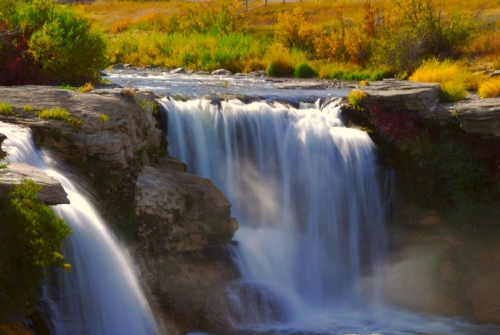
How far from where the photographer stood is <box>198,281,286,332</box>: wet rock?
10.1m

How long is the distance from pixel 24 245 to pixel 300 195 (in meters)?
7.14

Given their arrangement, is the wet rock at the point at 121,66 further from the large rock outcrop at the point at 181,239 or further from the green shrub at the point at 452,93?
the large rock outcrop at the point at 181,239

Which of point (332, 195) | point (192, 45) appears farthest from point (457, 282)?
point (192, 45)

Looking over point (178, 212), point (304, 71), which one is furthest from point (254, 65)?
point (178, 212)

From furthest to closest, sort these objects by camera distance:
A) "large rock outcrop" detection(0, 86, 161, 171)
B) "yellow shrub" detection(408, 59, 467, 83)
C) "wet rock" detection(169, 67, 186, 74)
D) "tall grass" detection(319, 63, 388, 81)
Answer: "wet rock" detection(169, 67, 186, 74) < "tall grass" detection(319, 63, 388, 81) < "yellow shrub" detection(408, 59, 467, 83) < "large rock outcrop" detection(0, 86, 161, 171)

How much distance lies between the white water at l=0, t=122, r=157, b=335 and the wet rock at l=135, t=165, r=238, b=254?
1670 mm

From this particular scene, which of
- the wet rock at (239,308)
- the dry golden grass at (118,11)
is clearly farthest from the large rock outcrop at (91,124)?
the dry golden grass at (118,11)

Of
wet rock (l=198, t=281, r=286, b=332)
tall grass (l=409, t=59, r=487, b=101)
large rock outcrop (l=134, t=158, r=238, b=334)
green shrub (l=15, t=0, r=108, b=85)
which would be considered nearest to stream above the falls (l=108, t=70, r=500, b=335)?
wet rock (l=198, t=281, r=286, b=332)

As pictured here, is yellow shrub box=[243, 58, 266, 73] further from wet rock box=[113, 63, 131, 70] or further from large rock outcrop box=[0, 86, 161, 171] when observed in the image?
large rock outcrop box=[0, 86, 161, 171]

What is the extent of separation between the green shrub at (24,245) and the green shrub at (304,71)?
18.0m

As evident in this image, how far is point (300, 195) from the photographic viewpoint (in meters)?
12.8

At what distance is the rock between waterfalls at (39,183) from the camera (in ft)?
21.6

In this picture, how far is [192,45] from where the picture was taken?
29.1 m

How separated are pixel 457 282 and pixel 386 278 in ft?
4.44
